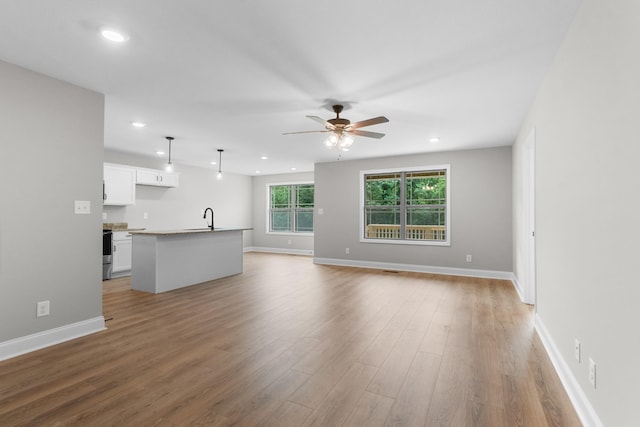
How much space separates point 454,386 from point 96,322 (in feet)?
11.1

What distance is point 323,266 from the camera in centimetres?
719

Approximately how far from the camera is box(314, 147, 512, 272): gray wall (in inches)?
230

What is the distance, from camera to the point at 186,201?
26.5 ft

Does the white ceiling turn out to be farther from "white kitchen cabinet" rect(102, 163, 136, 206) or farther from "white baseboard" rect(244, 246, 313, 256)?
"white baseboard" rect(244, 246, 313, 256)

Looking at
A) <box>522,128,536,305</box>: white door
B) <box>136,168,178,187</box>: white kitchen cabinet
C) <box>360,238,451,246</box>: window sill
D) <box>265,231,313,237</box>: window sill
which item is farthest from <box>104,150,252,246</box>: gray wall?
<box>522,128,536,305</box>: white door

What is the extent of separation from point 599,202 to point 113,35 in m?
3.27

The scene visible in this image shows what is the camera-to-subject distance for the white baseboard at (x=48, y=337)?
2.63 metres

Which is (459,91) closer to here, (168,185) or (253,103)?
(253,103)

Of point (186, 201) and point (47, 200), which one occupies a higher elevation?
point (186, 201)

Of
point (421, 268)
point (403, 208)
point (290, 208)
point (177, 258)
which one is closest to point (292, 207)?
point (290, 208)

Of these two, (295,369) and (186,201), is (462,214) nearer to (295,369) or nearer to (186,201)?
(295,369)

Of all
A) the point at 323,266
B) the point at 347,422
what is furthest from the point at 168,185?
the point at 347,422

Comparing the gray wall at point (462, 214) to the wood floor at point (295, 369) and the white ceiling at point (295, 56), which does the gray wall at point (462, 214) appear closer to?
the white ceiling at point (295, 56)

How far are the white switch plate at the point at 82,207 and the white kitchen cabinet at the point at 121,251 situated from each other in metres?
3.22
